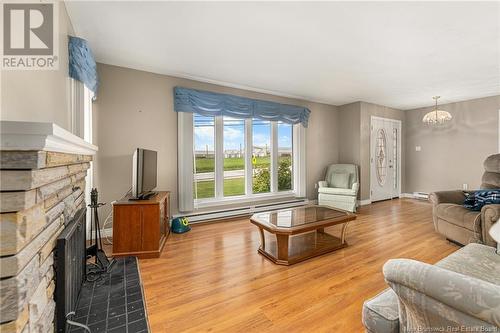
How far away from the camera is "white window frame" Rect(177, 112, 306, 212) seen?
3.44 meters

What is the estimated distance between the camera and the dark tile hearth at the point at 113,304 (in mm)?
1442

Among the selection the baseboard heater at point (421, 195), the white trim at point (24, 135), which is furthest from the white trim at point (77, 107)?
the baseboard heater at point (421, 195)

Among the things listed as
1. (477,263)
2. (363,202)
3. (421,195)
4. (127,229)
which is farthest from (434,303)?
(421,195)

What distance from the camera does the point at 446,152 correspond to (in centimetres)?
511

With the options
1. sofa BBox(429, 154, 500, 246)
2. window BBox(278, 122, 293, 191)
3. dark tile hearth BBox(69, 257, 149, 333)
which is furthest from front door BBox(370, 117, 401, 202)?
dark tile hearth BBox(69, 257, 149, 333)

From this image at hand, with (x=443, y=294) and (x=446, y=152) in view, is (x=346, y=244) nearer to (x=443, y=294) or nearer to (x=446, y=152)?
(x=443, y=294)

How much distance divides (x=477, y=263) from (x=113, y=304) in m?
2.63

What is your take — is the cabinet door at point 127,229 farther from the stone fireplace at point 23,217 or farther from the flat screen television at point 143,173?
the stone fireplace at point 23,217

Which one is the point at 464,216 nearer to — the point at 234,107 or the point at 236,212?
the point at 236,212

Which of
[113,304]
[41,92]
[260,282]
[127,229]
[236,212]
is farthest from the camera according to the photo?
[236,212]

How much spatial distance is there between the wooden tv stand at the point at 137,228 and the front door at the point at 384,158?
4859mm

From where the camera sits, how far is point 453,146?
197 inches

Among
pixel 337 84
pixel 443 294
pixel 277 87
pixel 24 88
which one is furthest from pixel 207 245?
pixel 337 84

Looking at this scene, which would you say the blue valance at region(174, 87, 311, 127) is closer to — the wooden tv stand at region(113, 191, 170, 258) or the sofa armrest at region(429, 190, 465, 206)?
the wooden tv stand at region(113, 191, 170, 258)
